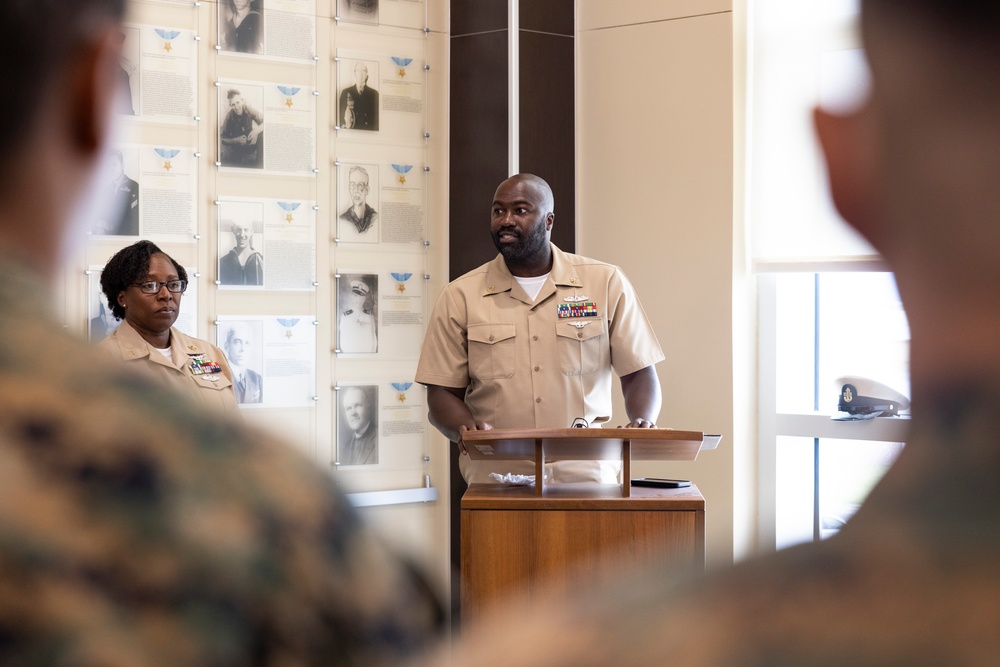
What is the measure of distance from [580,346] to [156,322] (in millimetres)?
1642

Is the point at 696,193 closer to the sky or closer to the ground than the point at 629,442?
closer to the sky

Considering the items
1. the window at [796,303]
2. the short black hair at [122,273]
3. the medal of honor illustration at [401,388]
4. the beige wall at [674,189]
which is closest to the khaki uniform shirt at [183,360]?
the short black hair at [122,273]

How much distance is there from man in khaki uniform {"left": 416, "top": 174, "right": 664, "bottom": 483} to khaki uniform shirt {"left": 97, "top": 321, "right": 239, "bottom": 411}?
80 centimetres

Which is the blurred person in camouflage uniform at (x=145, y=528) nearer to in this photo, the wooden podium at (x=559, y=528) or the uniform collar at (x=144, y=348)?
the wooden podium at (x=559, y=528)

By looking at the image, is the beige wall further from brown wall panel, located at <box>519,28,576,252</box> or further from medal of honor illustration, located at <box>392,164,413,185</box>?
medal of honor illustration, located at <box>392,164,413,185</box>

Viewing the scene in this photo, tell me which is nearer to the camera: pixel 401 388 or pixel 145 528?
pixel 145 528

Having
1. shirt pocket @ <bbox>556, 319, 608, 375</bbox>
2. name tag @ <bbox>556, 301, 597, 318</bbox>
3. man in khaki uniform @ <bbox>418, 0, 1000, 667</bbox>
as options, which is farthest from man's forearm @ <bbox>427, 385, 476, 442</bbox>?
man in khaki uniform @ <bbox>418, 0, 1000, 667</bbox>

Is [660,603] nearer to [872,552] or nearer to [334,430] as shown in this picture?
[872,552]

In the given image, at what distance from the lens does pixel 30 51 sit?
62cm

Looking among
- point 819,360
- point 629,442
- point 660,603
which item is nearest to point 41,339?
point 660,603

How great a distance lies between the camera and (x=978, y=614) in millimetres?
319

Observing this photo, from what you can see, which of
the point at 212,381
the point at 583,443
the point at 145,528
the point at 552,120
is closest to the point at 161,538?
the point at 145,528

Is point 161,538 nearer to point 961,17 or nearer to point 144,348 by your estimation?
point 961,17

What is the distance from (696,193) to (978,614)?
5548 mm
